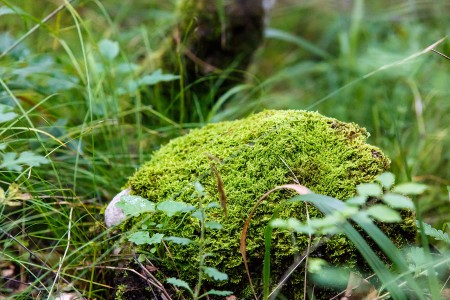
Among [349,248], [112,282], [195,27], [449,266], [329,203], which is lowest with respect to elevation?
[112,282]

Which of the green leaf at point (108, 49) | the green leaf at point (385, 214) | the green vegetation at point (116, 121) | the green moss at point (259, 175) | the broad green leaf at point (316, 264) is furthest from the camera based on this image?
the green leaf at point (108, 49)

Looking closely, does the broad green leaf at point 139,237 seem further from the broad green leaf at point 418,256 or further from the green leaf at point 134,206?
the broad green leaf at point 418,256

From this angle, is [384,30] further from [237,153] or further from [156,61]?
[237,153]

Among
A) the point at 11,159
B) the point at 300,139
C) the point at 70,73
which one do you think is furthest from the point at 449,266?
the point at 70,73

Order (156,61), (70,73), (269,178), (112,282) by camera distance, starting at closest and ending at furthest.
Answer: (269,178), (112,282), (70,73), (156,61)

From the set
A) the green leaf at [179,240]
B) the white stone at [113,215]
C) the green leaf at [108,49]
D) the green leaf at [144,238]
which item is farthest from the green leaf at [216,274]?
the green leaf at [108,49]

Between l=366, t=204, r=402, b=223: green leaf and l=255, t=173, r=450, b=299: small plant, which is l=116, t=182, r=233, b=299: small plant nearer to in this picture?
l=255, t=173, r=450, b=299: small plant
